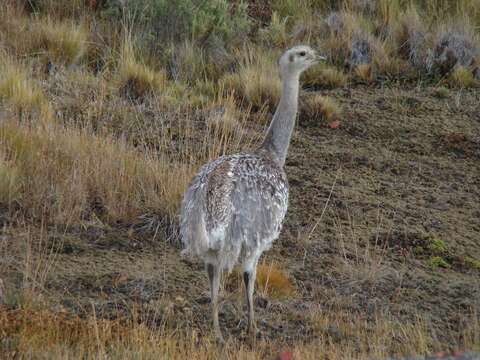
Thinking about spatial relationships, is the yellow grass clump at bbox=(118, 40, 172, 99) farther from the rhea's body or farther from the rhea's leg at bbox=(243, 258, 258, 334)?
the rhea's leg at bbox=(243, 258, 258, 334)

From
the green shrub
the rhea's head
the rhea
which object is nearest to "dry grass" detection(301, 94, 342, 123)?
the green shrub

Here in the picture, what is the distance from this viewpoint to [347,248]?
8.34 m

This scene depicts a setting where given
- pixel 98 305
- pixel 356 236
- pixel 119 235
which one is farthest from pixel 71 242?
pixel 356 236

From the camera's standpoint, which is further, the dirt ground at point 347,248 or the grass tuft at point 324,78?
the grass tuft at point 324,78

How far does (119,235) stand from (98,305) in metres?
1.20

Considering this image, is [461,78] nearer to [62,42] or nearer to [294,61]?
[294,61]

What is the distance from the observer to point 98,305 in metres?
6.98

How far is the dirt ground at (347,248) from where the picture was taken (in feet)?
23.7

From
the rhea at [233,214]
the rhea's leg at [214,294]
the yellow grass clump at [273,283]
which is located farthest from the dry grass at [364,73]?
the rhea's leg at [214,294]

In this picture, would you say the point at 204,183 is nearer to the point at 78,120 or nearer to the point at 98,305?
the point at 98,305

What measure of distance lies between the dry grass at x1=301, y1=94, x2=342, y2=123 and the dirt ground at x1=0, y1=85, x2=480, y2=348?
7cm

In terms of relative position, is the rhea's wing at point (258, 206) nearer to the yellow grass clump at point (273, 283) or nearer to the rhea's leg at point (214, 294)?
the rhea's leg at point (214, 294)

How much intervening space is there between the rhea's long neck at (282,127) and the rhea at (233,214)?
281 millimetres

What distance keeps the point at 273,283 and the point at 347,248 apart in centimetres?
Result: 99
